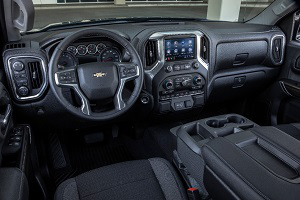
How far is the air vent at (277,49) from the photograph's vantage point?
222 centimetres

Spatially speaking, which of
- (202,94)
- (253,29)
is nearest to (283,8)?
(253,29)

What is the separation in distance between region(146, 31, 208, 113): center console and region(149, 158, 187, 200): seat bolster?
613mm

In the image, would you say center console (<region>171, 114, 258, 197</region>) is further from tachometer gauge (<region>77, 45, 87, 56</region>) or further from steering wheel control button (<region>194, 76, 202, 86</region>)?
tachometer gauge (<region>77, 45, 87, 56</region>)

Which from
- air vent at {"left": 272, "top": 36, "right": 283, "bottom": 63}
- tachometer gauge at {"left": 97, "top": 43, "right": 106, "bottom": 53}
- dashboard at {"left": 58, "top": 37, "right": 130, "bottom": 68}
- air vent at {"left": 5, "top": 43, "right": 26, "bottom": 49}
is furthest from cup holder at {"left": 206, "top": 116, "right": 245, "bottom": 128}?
air vent at {"left": 5, "top": 43, "right": 26, "bottom": 49}

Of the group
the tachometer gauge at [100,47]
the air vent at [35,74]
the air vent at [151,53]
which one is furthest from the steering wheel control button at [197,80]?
the air vent at [35,74]

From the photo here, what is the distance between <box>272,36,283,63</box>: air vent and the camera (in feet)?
7.28

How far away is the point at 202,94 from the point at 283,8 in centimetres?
96

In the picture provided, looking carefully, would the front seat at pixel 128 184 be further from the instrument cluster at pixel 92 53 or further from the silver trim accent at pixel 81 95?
the instrument cluster at pixel 92 53

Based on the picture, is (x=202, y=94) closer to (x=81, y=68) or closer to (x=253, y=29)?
(x=253, y=29)

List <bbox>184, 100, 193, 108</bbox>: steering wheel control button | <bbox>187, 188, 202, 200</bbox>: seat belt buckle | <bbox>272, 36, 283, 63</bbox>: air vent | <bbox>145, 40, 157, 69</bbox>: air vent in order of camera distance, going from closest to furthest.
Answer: <bbox>187, 188, 202, 200</bbox>: seat belt buckle, <bbox>145, 40, 157, 69</bbox>: air vent, <bbox>184, 100, 193, 108</bbox>: steering wheel control button, <bbox>272, 36, 283, 63</bbox>: air vent

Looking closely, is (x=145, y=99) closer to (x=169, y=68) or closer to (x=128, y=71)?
(x=169, y=68)

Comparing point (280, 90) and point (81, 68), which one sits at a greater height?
point (81, 68)

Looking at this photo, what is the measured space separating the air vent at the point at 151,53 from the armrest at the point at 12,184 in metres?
1.02

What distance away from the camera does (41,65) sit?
1.56 m
